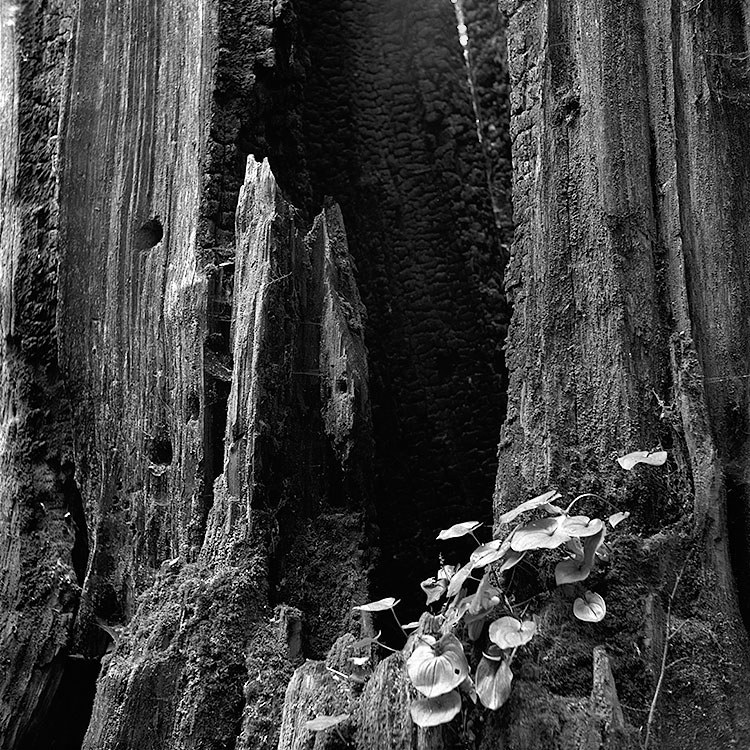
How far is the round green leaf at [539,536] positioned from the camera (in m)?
2.05

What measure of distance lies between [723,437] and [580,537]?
51cm

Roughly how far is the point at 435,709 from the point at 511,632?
224 millimetres

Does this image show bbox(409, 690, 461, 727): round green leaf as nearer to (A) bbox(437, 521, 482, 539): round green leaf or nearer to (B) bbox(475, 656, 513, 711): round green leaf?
(B) bbox(475, 656, 513, 711): round green leaf

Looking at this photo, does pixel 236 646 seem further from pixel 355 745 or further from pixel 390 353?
pixel 390 353

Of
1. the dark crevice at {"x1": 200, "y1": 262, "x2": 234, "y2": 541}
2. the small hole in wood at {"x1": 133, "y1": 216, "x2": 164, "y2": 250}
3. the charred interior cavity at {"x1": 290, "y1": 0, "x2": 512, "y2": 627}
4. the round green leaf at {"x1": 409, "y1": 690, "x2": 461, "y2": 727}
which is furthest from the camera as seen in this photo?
the charred interior cavity at {"x1": 290, "y1": 0, "x2": 512, "y2": 627}

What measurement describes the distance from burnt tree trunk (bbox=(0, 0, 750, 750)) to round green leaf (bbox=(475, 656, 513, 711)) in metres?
0.08

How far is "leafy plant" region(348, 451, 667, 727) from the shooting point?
1908 mm

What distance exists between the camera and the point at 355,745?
1.97 m

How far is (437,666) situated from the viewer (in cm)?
192

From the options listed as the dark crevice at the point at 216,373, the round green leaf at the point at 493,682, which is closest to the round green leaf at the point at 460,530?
the round green leaf at the point at 493,682

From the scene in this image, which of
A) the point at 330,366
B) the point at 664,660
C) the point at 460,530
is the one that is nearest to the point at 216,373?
the point at 330,366

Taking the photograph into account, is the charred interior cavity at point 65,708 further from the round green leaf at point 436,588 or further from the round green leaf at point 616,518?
the round green leaf at point 616,518

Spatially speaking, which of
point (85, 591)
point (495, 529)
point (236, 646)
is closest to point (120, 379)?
point (85, 591)

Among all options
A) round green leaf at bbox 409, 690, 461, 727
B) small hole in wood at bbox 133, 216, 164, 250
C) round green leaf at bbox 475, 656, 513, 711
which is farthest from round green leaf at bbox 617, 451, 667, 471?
small hole in wood at bbox 133, 216, 164, 250
